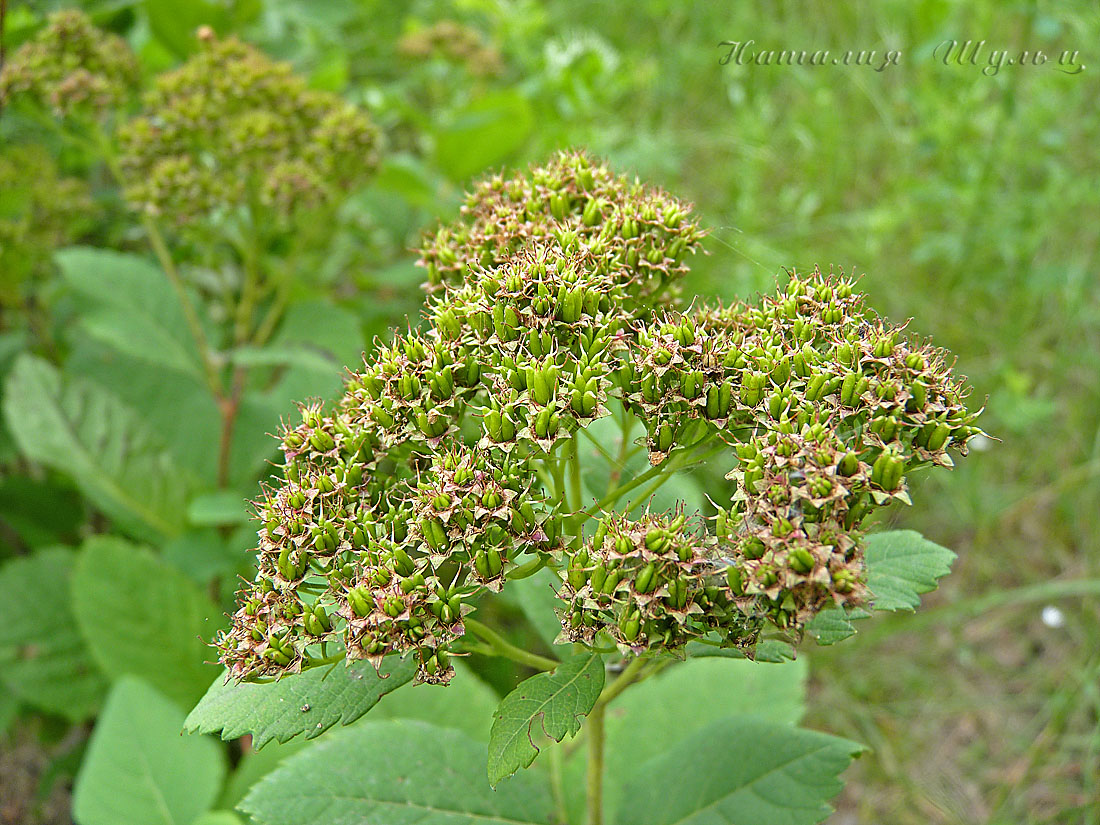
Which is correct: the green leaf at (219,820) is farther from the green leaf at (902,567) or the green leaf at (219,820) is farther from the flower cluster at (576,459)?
the green leaf at (902,567)

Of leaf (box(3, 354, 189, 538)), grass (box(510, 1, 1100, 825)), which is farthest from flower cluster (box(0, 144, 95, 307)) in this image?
grass (box(510, 1, 1100, 825))

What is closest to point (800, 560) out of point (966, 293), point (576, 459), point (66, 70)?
point (576, 459)

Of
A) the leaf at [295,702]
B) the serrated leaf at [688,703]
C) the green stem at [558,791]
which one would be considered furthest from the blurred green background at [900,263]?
the leaf at [295,702]

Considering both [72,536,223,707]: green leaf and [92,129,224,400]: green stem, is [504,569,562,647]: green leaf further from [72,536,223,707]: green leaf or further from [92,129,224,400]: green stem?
[92,129,224,400]: green stem

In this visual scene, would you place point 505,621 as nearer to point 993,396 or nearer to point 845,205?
point 993,396


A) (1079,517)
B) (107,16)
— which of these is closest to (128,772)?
(107,16)

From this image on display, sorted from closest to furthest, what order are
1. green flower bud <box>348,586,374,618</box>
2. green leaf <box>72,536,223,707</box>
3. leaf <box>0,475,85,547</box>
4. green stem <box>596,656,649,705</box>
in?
green flower bud <box>348,586,374,618</box> < green stem <box>596,656,649,705</box> < green leaf <box>72,536,223,707</box> < leaf <box>0,475,85,547</box>
